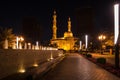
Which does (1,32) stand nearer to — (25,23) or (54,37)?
(25,23)

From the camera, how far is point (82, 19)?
147875 millimetres

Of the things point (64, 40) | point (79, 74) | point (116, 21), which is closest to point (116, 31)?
point (116, 21)

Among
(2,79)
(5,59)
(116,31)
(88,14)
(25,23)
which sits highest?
(88,14)

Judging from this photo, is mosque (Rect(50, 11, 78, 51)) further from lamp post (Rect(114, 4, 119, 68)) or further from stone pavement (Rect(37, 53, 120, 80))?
stone pavement (Rect(37, 53, 120, 80))

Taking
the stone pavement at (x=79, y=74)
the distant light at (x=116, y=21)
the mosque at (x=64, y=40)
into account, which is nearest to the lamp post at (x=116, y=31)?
the distant light at (x=116, y=21)

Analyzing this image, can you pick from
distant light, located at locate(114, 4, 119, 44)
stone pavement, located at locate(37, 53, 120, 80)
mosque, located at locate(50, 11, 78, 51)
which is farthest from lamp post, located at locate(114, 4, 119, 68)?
mosque, located at locate(50, 11, 78, 51)

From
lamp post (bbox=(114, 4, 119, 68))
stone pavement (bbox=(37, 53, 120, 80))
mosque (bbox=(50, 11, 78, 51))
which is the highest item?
mosque (bbox=(50, 11, 78, 51))

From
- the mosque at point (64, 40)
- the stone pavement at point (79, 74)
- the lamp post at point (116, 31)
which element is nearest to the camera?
the stone pavement at point (79, 74)

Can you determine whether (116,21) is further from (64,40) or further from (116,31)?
(64,40)

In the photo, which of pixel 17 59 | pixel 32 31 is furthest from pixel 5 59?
pixel 32 31

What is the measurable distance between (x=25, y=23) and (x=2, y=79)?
92.8m

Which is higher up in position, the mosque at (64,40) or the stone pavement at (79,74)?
the mosque at (64,40)

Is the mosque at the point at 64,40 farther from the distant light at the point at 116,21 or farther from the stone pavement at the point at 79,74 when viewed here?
the stone pavement at the point at 79,74

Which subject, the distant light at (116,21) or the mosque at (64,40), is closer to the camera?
the distant light at (116,21)
